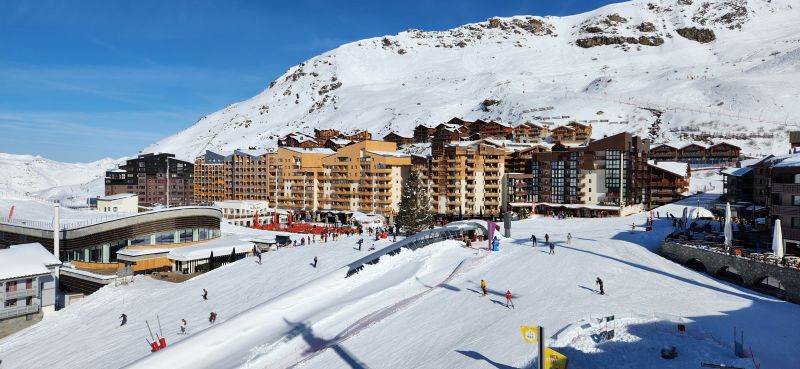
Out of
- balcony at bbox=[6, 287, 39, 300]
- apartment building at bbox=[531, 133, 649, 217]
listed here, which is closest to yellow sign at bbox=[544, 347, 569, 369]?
balcony at bbox=[6, 287, 39, 300]

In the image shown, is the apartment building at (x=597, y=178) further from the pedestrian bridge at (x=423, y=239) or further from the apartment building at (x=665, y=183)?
the pedestrian bridge at (x=423, y=239)

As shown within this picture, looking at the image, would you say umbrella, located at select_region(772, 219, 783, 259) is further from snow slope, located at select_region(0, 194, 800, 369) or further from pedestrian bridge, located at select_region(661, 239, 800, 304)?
snow slope, located at select_region(0, 194, 800, 369)

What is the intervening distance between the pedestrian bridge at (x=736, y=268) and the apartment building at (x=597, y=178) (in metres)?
30.6

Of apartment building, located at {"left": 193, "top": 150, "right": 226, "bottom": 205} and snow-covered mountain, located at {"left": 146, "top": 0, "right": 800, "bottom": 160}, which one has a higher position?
snow-covered mountain, located at {"left": 146, "top": 0, "right": 800, "bottom": 160}

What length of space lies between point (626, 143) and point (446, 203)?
89.6 feet

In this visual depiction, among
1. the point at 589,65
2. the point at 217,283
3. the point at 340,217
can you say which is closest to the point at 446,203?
the point at 340,217

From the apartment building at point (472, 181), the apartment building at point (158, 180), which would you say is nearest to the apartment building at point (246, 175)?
the apartment building at point (158, 180)

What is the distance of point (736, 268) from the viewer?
1270 inches

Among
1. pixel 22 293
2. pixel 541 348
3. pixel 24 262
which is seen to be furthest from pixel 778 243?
pixel 24 262

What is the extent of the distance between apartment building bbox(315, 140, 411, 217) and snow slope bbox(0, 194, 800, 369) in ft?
134

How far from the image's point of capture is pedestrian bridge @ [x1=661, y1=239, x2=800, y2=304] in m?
28.6

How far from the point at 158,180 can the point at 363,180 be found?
56791 millimetres

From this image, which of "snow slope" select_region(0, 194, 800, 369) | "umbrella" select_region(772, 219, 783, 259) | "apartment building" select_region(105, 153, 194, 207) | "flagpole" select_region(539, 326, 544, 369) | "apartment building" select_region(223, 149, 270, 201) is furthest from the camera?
"apartment building" select_region(105, 153, 194, 207)

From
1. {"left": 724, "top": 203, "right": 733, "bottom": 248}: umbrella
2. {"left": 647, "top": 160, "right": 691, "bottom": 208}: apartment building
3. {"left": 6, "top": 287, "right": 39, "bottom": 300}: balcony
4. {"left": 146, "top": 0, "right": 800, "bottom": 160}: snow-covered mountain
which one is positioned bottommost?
{"left": 6, "top": 287, "right": 39, "bottom": 300}: balcony
